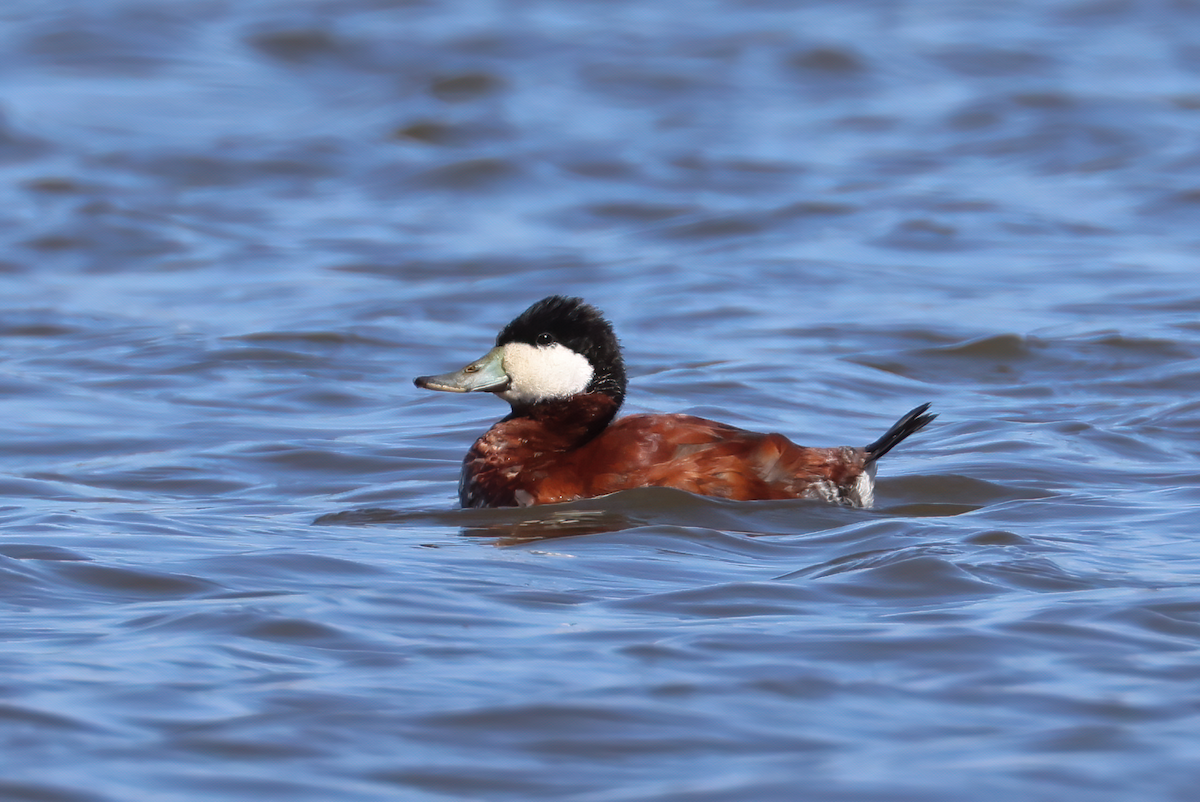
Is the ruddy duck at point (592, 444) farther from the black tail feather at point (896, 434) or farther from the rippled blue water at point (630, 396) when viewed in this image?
the rippled blue water at point (630, 396)

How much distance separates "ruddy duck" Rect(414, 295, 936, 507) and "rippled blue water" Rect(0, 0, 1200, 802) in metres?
0.11

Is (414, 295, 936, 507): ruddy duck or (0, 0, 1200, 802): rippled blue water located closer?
(0, 0, 1200, 802): rippled blue water

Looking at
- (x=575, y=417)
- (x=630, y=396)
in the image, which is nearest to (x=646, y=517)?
(x=575, y=417)

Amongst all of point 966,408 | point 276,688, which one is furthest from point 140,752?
point 966,408

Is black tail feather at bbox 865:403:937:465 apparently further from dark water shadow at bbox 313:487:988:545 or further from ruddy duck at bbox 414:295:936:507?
dark water shadow at bbox 313:487:988:545

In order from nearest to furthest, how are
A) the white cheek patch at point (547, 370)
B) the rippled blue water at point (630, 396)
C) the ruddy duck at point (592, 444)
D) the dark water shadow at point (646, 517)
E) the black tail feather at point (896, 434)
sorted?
the rippled blue water at point (630, 396), the dark water shadow at point (646, 517), the ruddy duck at point (592, 444), the black tail feather at point (896, 434), the white cheek patch at point (547, 370)

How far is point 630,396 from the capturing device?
33.1 ft

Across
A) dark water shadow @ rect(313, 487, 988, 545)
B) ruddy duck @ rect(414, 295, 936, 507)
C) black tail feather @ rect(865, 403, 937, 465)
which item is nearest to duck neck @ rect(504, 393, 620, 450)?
ruddy duck @ rect(414, 295, 936, 507)

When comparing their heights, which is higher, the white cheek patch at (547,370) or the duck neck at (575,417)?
the white cheek patch at (547,370)

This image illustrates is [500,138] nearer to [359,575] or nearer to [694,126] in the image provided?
[694,126]

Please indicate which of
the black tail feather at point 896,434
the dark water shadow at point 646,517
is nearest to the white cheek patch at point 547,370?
the dark water shadow at point 646,517

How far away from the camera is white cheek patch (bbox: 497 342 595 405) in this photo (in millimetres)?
7492

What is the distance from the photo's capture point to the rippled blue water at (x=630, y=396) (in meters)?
4.54

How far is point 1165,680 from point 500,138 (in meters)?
13.6
